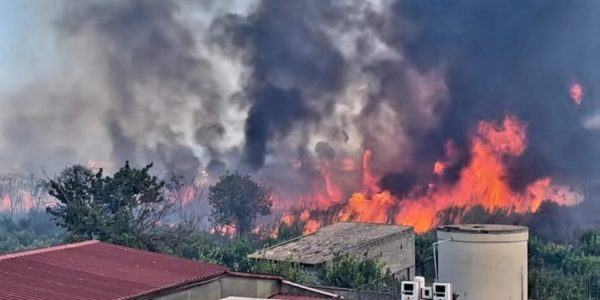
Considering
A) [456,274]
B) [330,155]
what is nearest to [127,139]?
[330,155]

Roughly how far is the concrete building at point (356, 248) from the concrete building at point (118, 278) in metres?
12.8

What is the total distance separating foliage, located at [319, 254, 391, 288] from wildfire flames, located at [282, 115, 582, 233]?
15.2m

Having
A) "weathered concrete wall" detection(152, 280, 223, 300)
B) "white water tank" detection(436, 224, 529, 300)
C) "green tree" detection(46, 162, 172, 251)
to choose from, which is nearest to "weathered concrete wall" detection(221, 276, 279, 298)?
"weathered concrete wall" detection(152, 280, 223, 300)

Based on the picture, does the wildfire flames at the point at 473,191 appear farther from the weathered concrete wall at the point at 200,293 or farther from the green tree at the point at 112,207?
the weathered concrete wall at the point at 200,293

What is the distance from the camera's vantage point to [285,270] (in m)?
25.3

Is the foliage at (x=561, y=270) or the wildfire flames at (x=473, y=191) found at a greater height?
the wildfire flames at (x=473, y=191)

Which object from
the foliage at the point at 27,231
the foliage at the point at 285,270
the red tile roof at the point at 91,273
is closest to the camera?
the red tile roof at the point at 91,273

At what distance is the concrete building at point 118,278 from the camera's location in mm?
11250

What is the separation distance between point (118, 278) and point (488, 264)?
8.95 metres

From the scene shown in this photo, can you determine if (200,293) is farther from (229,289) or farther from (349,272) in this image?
(349,272)

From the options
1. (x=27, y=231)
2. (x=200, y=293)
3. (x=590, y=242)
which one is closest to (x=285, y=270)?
(x=200, y=293)

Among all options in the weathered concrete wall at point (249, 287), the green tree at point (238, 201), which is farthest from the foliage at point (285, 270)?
the green tree at point (238, 201)

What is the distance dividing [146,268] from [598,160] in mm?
32973

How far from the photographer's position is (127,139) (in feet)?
154
